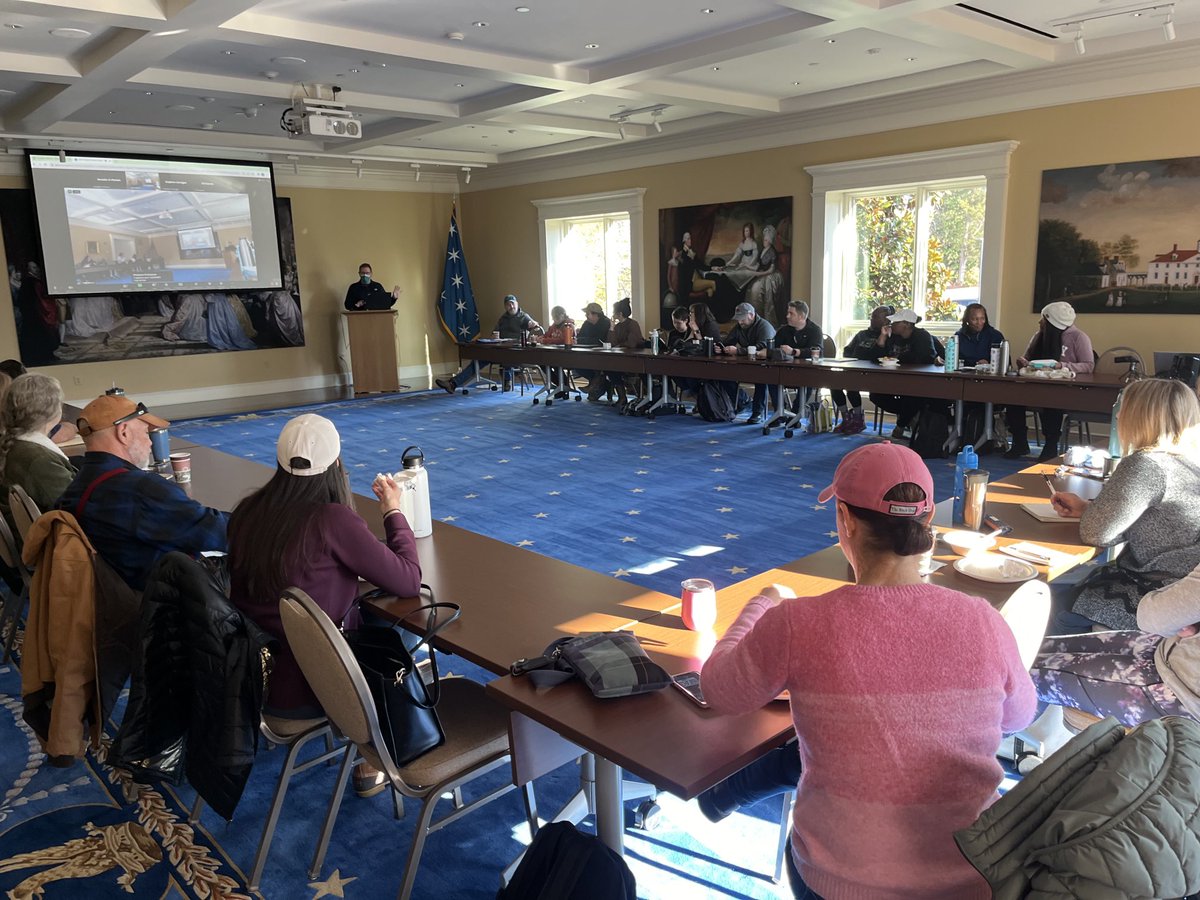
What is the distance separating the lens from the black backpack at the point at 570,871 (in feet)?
5.57

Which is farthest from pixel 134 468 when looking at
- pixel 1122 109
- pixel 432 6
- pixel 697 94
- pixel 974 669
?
pixel 1122 109

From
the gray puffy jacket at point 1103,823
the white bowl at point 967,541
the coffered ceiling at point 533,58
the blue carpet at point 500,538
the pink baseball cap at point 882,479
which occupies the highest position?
the coffered ceiling at point 533,58

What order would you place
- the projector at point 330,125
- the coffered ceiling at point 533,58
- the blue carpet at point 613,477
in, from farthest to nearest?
1. the projector at point 330,125
2. the coffered ceiling at point 533,58
3. the blue carpet at point 613,477

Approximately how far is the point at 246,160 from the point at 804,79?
7.40 meters

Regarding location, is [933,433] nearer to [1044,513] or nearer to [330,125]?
[1044,513]

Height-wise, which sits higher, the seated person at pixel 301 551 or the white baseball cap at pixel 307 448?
the white baseball cap at pixel 307 448

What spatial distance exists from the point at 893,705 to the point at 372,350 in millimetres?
11439

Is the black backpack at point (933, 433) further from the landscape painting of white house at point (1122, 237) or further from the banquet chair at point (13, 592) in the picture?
the banquet chair at point (13, 592)

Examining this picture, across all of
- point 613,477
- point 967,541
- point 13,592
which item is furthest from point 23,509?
point 613,477

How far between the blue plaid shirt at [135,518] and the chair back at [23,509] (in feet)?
0.89

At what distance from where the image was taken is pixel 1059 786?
1.25 metres

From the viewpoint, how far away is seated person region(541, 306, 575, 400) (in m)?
10.5

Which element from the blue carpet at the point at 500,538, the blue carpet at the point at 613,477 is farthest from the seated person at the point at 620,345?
the blue carpet at the point at 500,538

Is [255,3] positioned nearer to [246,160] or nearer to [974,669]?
[974,669]
